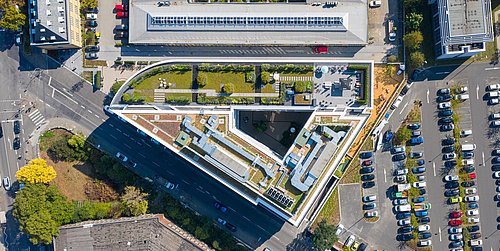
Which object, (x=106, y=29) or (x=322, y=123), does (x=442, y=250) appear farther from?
(x=106, y=29)

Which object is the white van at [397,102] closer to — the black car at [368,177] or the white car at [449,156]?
the white car at [449,156]

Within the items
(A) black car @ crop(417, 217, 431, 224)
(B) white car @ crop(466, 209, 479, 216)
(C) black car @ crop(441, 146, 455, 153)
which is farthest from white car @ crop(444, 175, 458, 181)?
(A) black car @ crop(417, 217, 431, 224)

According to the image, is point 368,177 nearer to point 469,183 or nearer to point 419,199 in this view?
point 419,199

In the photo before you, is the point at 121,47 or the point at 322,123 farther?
the point at 121,47

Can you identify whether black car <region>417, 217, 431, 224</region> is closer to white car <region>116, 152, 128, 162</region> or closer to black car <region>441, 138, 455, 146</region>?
black car <region>441, 138, 455, 146</region>

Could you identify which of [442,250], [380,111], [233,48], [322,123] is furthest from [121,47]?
[442,250]

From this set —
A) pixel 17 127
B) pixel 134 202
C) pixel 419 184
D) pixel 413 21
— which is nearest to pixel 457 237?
pixel 419 184
